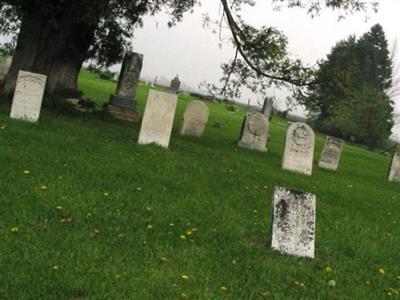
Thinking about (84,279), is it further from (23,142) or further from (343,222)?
(23,142)

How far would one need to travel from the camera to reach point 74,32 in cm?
1727

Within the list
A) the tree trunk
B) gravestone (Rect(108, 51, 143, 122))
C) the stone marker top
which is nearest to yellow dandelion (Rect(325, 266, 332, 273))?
the tree trunk

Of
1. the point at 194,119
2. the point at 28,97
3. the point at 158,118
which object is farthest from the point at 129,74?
the point at 28,97

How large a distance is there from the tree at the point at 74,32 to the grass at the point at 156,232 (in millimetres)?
3541

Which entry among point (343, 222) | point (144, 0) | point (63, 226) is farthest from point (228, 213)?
point (144, 0)

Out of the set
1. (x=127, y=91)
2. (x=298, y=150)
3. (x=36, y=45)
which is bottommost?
(x=298, y=150)

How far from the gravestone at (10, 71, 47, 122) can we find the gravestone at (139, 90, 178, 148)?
2.32 meters

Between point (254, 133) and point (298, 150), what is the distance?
325 cm

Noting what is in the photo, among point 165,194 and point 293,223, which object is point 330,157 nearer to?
point 165,194

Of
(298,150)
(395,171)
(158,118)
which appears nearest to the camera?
(158,118)

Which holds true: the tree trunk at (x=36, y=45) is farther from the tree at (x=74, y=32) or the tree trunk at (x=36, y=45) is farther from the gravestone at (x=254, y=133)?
the gravestone at (x=254, y=133)

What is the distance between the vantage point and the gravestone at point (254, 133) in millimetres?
17469

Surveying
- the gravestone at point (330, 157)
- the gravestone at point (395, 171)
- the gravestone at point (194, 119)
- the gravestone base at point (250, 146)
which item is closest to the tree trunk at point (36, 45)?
the gravestone at point (194, 119)

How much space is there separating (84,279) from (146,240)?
132 centimetres
